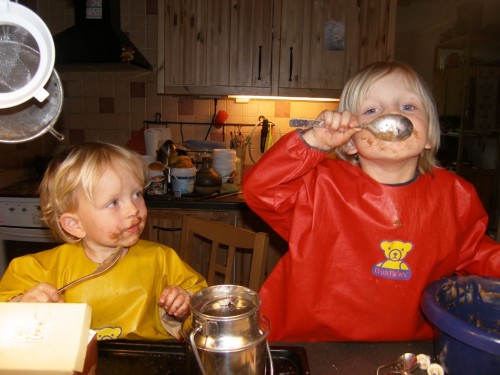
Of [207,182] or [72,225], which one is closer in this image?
[72,225]

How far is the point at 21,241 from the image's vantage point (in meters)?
2.22

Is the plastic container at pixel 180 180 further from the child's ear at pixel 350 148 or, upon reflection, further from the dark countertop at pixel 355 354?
the dark countertop at pixel 355 354

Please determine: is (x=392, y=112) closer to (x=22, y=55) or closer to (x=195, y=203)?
(x=22, y=55)

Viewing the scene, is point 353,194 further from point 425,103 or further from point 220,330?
point 220,330

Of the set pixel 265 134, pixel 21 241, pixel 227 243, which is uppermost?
pixel 265 134

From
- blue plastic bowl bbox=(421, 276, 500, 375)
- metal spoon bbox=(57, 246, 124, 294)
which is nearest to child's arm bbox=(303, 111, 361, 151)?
blue plastic bowl bbox=(421, 276, 500, 375)

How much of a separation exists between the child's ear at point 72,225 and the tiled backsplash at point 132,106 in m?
1.89

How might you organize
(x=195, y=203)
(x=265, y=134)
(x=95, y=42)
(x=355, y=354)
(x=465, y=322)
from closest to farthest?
(x=465, y=322) < (x=355, y=354) < (x=195, y=203) < (x=95, y=42) < (x=265, y=134)

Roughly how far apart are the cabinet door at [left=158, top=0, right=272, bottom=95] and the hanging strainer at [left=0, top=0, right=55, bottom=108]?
193cm

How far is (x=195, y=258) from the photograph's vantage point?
2.27 metres

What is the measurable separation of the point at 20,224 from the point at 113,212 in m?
1.52

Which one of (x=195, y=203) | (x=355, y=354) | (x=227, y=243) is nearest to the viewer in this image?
(x=355, y=354)

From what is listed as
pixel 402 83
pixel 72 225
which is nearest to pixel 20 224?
pixel 72 225

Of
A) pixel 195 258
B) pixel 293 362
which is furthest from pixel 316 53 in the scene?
pixel 293 362
